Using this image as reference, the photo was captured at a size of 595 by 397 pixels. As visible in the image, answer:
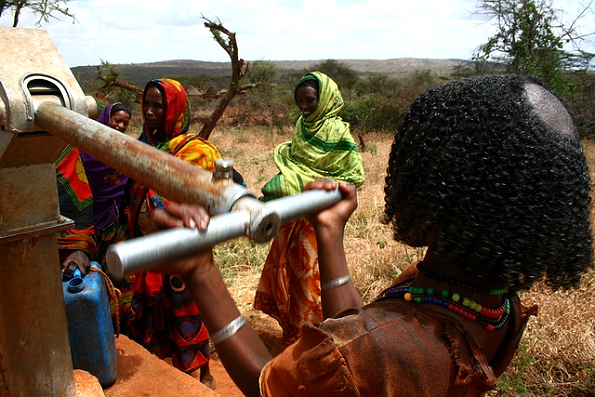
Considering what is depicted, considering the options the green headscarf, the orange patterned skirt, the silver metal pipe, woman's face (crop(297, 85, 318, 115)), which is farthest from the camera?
woman's face (crop(297, 85, 318, 115))

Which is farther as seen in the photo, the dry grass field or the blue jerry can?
the dry grass field

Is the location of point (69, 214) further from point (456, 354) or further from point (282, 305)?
point (456, 354)

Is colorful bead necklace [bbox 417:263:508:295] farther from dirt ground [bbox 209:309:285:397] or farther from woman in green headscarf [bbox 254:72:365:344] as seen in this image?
dirt ground [bbox 209:309:285:397]

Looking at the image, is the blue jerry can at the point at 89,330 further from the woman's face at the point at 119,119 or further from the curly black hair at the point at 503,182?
the woman's face at the point at 119,119

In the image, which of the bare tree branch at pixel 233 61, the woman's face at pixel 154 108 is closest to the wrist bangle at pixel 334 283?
Result: the woman's face at pixel 154 108

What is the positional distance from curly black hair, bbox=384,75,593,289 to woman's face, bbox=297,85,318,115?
2.72 m

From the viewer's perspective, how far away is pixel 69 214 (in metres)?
2.82

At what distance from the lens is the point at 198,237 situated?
707 mm

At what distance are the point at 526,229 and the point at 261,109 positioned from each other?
19350mm

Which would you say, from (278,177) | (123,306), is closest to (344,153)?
(278,177)

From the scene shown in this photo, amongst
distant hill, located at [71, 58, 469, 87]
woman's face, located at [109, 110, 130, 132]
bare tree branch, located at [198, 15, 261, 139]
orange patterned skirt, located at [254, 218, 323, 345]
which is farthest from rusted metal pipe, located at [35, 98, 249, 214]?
distant hill, located at [71, 58, 469, 87]

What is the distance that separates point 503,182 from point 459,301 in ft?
0.93

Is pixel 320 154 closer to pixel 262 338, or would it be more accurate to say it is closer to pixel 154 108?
pixel 154 108

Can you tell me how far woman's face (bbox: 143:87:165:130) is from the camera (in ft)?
10.3
